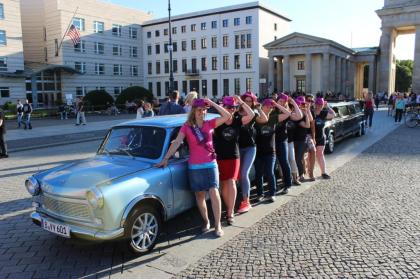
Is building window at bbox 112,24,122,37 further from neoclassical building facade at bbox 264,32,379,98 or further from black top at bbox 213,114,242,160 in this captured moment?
black top at bbox 213,114,242,160

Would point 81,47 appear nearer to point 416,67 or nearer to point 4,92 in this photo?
point 4,92

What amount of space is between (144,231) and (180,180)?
2.92 feet

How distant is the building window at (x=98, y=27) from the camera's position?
219ft

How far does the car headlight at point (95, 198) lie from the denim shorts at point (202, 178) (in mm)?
1361

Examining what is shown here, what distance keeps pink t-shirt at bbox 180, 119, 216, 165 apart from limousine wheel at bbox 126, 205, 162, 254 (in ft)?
2.94

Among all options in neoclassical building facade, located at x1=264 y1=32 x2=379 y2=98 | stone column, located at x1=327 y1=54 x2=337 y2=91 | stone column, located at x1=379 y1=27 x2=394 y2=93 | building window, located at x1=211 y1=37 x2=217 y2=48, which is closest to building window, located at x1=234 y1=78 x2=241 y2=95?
neoclassical building facade, located at x1=264 y1=32 x2=379 y2=98

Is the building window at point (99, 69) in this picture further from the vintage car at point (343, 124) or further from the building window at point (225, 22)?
the vintage car at point (343, 124)

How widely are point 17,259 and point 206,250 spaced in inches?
95.3

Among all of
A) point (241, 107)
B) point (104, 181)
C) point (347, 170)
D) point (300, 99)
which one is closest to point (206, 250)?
point (104, 181)

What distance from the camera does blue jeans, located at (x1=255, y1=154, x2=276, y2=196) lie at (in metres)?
6.81

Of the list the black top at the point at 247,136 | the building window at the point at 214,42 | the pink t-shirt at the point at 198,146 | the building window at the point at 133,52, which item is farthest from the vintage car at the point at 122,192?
the building window at the point at 133,52

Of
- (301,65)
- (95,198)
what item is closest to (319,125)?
(95,198)

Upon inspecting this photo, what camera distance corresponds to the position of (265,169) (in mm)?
6938

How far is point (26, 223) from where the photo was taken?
613cm
